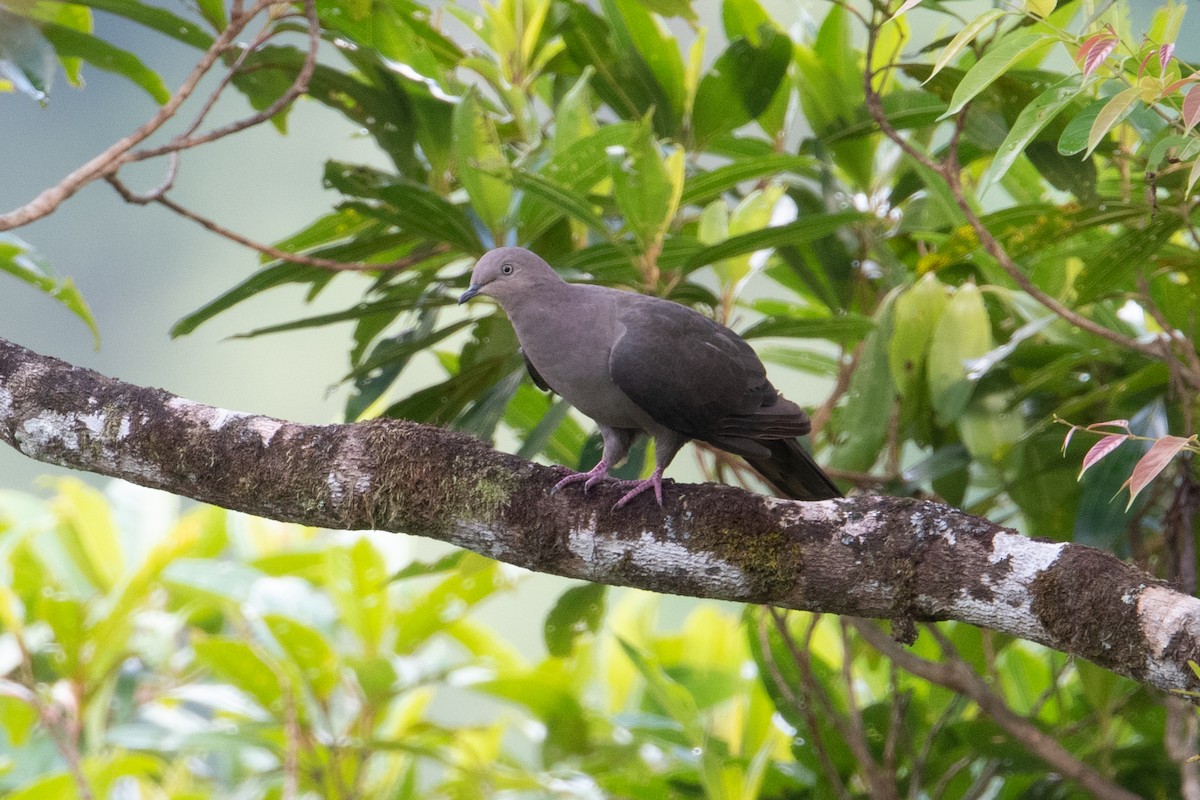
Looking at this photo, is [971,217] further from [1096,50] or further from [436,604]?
[436,604]

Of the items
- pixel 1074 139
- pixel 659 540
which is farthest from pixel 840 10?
pixel 659 540

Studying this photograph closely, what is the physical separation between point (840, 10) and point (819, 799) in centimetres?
212

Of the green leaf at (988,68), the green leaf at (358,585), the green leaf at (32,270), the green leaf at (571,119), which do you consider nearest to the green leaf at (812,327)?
the green leaf at (571,119)

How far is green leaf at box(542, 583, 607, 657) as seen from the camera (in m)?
2.71

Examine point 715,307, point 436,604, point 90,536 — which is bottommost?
point 436,604

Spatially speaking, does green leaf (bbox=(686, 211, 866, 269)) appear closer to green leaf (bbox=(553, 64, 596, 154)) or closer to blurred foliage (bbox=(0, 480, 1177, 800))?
green leaf (bbox=(553, 64, 596, 154))

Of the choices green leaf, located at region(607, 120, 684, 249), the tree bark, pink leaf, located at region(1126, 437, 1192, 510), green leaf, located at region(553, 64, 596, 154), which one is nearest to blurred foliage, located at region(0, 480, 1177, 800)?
the tree bark

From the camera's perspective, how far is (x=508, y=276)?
90.5 inches

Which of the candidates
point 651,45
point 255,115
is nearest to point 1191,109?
point 651,45

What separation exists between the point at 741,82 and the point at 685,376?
103cm

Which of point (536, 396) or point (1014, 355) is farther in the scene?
point (536, 396)

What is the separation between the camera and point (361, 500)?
5.49ft

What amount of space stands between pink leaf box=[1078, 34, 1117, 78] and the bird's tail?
3.78 feet

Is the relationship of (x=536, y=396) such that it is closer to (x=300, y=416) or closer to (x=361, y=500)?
(x=361, y=500)
